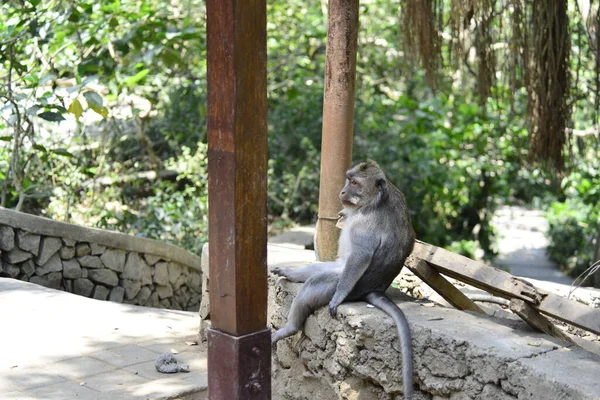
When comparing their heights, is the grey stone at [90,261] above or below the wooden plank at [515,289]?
below

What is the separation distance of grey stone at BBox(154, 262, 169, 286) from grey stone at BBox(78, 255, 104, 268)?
586 millimetres

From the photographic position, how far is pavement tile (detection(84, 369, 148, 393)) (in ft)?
15.0

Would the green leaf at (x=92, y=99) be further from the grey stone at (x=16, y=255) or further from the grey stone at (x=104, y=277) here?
the grey stone at (x=104, y=277)

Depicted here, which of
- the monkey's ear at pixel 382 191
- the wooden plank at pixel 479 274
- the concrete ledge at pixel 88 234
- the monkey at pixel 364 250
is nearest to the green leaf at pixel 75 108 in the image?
the concrete ledge at pixel 88 234

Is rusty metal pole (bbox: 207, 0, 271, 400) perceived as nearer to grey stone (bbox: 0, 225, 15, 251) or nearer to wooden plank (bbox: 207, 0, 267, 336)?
wooden plank (bbox: 207, 0, 267, 336)

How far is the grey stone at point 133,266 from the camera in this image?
740 centimetres

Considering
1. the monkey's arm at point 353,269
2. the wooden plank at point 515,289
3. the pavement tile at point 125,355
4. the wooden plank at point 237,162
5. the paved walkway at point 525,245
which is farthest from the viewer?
the paved walkway at point 525,245

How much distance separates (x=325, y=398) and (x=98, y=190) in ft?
19.5

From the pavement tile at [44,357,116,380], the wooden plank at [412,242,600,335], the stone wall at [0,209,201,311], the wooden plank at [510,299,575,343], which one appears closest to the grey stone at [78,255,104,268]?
the stone wall at [0,209,201,311]

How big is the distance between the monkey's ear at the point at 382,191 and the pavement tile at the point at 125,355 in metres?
1.93

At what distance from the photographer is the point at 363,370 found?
4129 millimetres

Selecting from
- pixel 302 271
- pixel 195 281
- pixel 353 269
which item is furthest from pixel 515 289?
pixel 195 281

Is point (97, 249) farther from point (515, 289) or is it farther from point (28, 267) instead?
point (515, 289)

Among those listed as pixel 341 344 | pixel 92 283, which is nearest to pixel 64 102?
pixel 92 283
